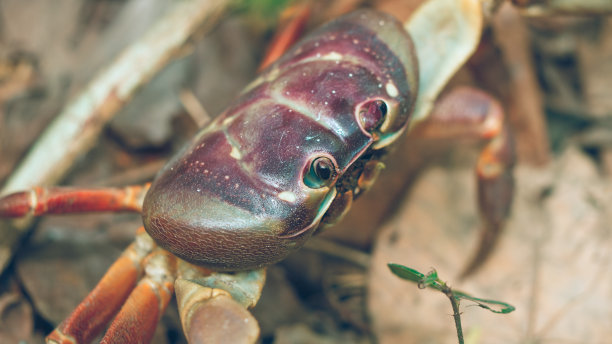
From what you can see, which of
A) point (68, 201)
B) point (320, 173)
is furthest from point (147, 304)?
point (320, 173)

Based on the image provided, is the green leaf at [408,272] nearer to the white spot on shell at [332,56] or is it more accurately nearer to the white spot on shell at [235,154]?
the white spot on shell at [235,154]

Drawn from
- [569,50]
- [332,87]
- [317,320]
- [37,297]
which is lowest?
[317,320]

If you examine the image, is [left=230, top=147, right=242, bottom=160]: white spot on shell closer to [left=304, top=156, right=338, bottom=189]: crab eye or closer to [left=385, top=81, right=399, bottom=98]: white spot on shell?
[left=304, top=156, right=338, bottom=189]: crab eye

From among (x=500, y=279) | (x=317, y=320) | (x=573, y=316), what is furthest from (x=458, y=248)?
(x=317, y=320)

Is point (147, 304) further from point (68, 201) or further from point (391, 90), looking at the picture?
point (391, 90)

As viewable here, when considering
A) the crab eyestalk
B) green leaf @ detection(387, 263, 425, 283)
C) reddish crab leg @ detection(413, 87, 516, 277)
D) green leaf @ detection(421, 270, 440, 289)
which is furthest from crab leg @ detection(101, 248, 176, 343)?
reddish crab leg @ detection(413, 87, 516, 277)

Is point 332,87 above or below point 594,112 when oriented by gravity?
above

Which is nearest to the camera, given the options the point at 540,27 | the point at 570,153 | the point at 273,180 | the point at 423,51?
the point at 273,180

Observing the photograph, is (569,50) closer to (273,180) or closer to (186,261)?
(273,180)
